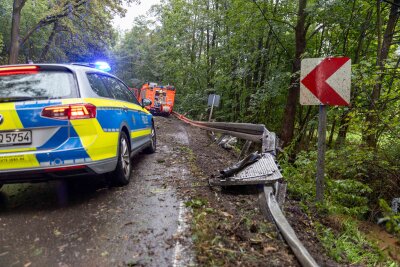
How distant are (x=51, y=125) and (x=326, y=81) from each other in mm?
3423

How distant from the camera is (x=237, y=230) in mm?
3041

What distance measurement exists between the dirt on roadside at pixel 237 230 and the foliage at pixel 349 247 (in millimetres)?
147

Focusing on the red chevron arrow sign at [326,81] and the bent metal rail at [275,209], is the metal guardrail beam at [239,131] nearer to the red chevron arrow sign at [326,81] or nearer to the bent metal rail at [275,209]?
the bent metal rail at [275,209]

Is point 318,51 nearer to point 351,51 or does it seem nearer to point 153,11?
point 351,51

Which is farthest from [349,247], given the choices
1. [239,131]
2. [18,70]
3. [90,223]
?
[239,131]

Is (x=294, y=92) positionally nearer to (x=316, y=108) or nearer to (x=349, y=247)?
(x=316, y=108)

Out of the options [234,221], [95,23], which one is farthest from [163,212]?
[95,23]

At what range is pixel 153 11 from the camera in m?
40.4

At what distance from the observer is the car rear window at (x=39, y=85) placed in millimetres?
3709

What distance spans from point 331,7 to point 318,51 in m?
4.69

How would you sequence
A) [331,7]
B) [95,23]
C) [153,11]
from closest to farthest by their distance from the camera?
[331,7], [95,23], [153,11]

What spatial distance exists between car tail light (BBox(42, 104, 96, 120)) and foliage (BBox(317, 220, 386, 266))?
2.98m

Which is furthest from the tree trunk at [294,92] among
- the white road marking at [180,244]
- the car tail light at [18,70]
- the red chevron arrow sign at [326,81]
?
the car tail light at [18,70]

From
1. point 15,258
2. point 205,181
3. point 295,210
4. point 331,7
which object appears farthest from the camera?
point 331,7
